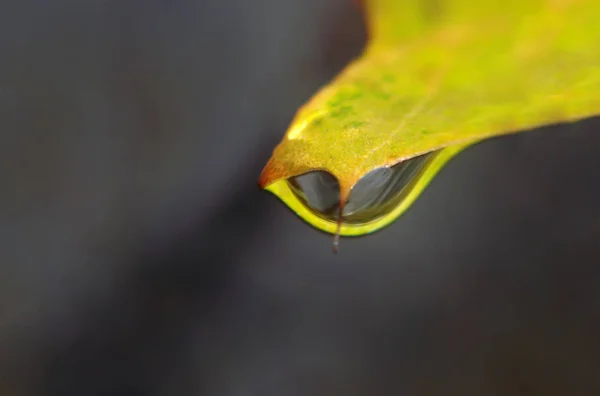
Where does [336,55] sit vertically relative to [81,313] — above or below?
above

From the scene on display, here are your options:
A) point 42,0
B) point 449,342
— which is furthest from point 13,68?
point 449,342

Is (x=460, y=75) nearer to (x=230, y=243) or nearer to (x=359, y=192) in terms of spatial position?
(x=359, y=192)

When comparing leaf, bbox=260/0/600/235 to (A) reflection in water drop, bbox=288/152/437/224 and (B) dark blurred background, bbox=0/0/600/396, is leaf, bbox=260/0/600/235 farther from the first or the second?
(B) dark blurred background, bbox=0/0/600/396

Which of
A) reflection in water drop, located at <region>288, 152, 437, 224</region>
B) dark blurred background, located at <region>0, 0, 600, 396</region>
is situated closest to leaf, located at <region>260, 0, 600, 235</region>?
reflection in water drop, located at <region>288, 152, 437, 224</region>

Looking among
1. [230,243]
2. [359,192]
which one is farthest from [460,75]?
[230,243]

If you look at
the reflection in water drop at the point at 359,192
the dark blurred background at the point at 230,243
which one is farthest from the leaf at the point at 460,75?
the dark blurred background at the point at 230,243

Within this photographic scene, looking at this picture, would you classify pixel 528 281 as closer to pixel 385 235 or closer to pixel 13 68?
pixel 385 235
